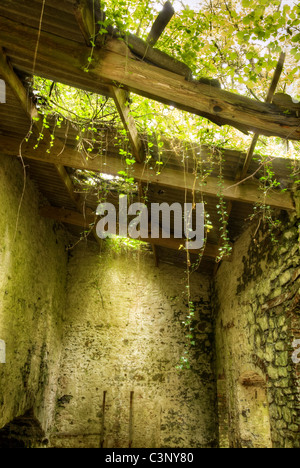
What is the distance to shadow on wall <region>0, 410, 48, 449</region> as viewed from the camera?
17.3 feet

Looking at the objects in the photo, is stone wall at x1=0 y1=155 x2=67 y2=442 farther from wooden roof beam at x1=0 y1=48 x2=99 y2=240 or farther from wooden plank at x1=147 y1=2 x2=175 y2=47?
wooden plank at x1=147 y1=2 x2=175 y2=47

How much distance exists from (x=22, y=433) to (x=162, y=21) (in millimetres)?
6063

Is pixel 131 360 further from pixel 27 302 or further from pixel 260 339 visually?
pixel 260 339

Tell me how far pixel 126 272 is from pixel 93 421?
2.81 meters

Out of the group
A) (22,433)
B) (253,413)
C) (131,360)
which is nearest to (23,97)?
(253,413)

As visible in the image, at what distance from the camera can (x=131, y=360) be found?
637 cm

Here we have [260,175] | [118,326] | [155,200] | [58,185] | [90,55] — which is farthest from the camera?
[118,326]

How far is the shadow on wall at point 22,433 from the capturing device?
5281 millimetres

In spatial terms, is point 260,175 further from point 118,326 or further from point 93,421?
point 93,421

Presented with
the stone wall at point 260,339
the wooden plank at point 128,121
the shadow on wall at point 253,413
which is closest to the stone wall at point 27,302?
the wooden plank at point 128,121

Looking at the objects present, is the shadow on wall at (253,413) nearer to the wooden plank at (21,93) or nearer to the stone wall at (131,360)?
the stone wall at (131,360)

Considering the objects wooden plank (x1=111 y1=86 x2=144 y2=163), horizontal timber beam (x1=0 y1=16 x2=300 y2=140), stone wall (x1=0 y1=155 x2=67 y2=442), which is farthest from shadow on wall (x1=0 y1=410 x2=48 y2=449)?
horizontal timber beam (x1=0 y1=16 x2=300 y2=140)

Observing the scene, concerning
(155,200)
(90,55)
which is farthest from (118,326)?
(90,55)

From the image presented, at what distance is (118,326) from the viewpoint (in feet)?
21.7
